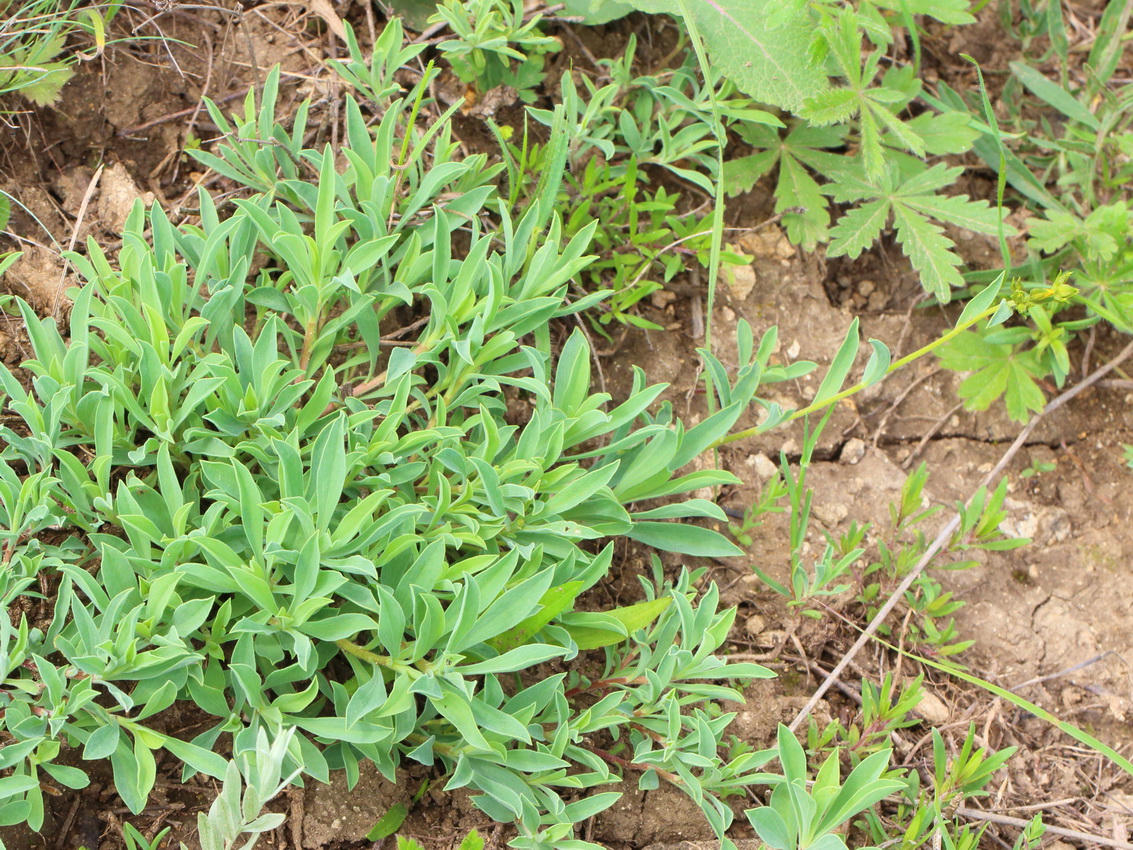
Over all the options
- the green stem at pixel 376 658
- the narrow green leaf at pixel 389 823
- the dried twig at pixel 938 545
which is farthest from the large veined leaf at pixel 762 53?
the narrow green leaf at pixel 389 823

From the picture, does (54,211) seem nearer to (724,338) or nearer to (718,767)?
(724,338)

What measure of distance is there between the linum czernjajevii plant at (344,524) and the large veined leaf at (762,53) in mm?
877

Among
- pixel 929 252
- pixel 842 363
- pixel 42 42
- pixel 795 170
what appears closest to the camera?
pixel 842 363

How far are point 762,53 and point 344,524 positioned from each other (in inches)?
80.6

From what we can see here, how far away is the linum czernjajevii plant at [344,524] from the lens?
6.17 feet

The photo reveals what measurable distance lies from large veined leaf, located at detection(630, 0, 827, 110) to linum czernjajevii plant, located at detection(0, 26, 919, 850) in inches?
34.5

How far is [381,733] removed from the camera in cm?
188

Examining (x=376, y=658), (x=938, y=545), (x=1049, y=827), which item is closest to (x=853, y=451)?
(x=938, y=545)

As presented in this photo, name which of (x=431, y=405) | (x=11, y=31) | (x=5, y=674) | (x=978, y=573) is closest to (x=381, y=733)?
(x=5, y=674)

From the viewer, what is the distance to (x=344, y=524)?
6.30 ft

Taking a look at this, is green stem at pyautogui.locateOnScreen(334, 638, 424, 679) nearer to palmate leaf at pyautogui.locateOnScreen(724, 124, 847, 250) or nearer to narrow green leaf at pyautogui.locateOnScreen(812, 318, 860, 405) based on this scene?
narrow green leaf at pyautogui.locateOnScreen(812, 318, 860, 405)

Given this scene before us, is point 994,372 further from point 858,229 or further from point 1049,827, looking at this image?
point 1049,827

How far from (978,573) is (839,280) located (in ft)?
3.60

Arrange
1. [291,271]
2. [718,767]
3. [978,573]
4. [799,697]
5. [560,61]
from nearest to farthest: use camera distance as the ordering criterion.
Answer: [718,767] < [291,271] < [799,697] < [978,573] < [560,61]
